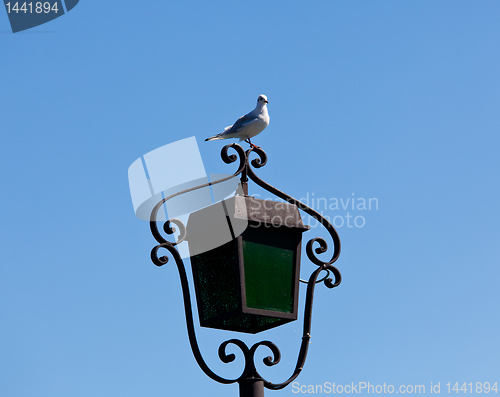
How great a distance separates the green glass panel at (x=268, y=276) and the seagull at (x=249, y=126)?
59.7 inches

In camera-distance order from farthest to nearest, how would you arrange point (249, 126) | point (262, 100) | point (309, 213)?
point (262, 100) → point (249, 126) → point (309, 213)

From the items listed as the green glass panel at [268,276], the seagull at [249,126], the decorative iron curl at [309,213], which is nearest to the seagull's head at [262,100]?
the seagull at [249,126]

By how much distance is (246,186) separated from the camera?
362cm

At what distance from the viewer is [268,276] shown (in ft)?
11.2

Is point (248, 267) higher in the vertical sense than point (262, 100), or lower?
lower

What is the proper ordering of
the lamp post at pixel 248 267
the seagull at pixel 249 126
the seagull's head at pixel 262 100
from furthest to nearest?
the seagull's head at pixel 262 100 < the seagull at pixel 249 126 < the lamp post at pixel 248 267

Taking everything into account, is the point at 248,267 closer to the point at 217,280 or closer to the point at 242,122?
the point at 217,280

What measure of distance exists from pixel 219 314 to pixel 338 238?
0.91m

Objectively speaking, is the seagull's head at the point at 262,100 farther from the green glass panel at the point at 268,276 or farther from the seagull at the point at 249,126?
the green glass panel at the point at 268,276

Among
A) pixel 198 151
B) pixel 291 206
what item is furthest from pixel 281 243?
pixel 198 151

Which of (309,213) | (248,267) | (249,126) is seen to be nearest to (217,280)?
(248,267)

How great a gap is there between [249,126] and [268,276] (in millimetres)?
1787

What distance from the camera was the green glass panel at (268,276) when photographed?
10.9 ft

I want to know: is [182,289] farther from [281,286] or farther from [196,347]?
[281,286]
